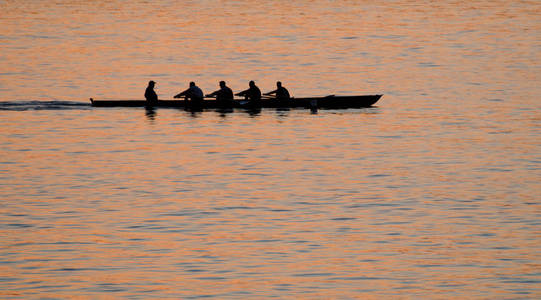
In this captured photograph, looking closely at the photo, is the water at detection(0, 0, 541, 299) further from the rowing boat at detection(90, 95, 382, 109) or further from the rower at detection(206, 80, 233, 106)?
the rower at detection(206, 80, 233, 106)

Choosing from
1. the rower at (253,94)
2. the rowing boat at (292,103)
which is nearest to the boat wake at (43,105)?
the rowing boat at (292,103)

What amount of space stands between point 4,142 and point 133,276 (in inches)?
786

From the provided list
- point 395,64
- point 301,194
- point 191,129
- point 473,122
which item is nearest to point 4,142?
point 191,129

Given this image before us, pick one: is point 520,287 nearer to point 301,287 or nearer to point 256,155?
point 301,287

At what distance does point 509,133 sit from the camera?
40469 mm

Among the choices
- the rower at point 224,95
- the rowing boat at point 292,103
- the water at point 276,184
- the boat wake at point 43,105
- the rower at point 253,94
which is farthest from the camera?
the boat wake at point 43,105

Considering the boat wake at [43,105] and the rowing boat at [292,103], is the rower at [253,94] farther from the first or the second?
the boat wake at [43,105]

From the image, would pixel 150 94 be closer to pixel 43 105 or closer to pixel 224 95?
pixel 224 95

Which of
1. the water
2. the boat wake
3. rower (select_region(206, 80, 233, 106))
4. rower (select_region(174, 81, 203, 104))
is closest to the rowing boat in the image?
rower (select_region(206, 80, 233, 106))

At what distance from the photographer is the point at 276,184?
30094mm

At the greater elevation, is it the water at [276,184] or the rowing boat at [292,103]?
the rowing boat at [292,103]

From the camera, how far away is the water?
20.6 metres

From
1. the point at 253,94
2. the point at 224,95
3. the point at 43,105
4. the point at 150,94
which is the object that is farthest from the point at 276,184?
the point at 43,105

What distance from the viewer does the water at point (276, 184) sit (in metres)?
20.6
